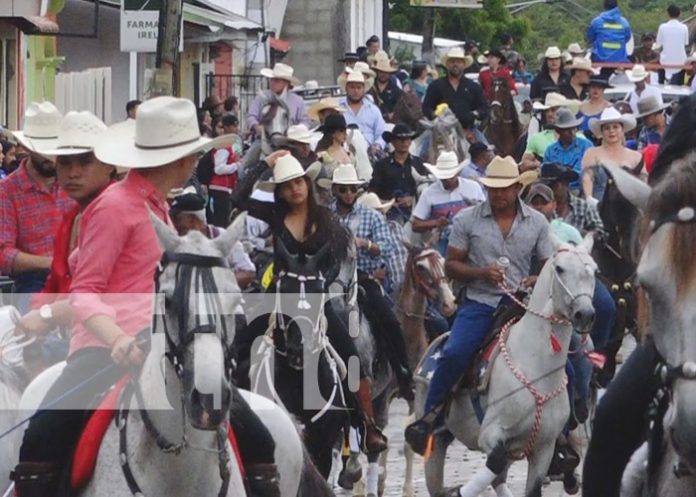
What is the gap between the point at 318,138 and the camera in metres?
21.8

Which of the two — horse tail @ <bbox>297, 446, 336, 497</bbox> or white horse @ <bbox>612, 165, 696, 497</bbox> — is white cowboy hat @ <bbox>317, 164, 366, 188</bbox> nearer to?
horse tail @ <bbox>297, 446, 336, 497</bbox>

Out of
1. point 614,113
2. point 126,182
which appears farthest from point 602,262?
point 126,182

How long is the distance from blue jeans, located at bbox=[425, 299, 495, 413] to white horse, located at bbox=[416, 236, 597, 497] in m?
0.21

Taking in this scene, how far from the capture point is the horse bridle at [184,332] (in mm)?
7676

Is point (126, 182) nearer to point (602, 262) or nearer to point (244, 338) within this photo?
point (244, 338)

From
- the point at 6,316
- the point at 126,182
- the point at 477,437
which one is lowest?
the point at 477,437

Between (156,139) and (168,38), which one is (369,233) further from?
(156,139)

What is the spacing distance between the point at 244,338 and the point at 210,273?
22.2 feet

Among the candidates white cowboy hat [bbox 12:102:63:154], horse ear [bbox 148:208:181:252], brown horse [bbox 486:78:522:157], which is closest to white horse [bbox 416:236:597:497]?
white cowboy hat [bbox 12:102:63:154]

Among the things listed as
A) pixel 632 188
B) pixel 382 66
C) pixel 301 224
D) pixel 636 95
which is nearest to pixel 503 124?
pixel 382 66

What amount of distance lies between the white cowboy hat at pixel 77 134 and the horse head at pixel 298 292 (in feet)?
13.5

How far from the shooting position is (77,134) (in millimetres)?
9797

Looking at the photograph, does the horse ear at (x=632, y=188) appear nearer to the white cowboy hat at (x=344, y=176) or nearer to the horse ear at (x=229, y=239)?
the horse ear at (x=229, y=239)

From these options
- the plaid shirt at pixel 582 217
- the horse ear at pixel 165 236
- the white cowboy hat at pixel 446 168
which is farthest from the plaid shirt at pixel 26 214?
the white cowboy hat at pixel 446 168
